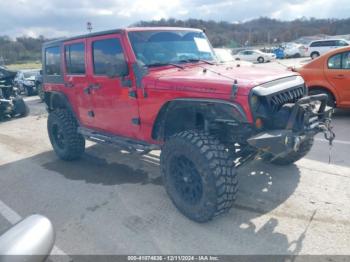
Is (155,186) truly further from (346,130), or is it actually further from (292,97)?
(346,130)

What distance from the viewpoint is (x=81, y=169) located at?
5254mm

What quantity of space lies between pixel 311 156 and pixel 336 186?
1203 millimetres

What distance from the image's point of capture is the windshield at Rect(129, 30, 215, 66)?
406cm

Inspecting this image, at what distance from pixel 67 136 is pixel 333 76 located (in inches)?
227

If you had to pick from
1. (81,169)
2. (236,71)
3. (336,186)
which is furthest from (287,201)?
(81,169)

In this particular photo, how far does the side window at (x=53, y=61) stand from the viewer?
5.55 metres

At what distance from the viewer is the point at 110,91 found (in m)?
4.41

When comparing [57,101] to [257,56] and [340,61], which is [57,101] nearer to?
[340,61]

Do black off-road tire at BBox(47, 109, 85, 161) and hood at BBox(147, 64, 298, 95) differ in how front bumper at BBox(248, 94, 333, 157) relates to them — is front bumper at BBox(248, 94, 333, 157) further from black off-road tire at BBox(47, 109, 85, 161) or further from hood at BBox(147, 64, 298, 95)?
black off-road tire at BBox(47, 109, 85, 161)

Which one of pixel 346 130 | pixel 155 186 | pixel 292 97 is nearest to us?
pixel 292 97

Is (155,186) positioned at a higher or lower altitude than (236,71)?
lower

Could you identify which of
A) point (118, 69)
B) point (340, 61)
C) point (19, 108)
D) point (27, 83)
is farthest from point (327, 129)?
point (27, 83)

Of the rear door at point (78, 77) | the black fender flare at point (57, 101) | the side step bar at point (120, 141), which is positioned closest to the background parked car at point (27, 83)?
the black fender flare at point (57, 101)

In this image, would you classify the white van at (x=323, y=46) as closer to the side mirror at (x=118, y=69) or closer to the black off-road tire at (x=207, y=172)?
the side mirror at (x=118, y=69)
